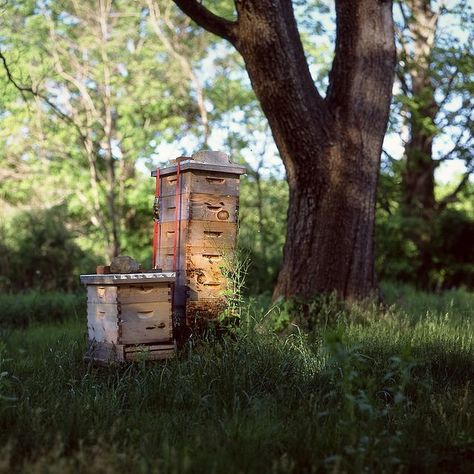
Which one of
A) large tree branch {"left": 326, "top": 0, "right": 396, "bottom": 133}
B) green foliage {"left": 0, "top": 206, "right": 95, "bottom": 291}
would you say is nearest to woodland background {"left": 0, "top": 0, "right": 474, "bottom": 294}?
green foliage {"left": 0, "top": 206, "right": 95, "bottom": 291}

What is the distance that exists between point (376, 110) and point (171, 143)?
11.9 metres

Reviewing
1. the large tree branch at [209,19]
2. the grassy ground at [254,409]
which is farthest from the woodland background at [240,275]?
the large tree branch at [209,19]

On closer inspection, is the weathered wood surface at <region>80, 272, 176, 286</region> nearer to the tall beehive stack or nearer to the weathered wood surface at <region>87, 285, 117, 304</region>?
the weathered wood surface at <region>87, 285, 117, 304</region>

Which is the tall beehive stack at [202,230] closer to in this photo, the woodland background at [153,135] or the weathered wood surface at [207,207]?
the weathered wood surface at [207,207]

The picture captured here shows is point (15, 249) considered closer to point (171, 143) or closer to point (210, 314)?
point (171, 143)

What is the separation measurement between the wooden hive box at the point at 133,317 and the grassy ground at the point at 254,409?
146 millimetres

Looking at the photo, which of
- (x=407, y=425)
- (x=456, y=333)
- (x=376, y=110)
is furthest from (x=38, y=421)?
(x=376, y=110)

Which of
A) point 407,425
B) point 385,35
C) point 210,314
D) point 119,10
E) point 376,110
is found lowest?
point 407,425

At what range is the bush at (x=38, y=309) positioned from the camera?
10.4 meters

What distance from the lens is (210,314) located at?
6.00 metres

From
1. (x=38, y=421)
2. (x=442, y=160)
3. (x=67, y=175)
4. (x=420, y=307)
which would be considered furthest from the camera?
(x=67, y=175)

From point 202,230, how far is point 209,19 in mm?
2915

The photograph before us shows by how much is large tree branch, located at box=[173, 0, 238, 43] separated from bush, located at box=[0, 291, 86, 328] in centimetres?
473

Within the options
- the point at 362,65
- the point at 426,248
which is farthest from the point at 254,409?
the point at 426,248
